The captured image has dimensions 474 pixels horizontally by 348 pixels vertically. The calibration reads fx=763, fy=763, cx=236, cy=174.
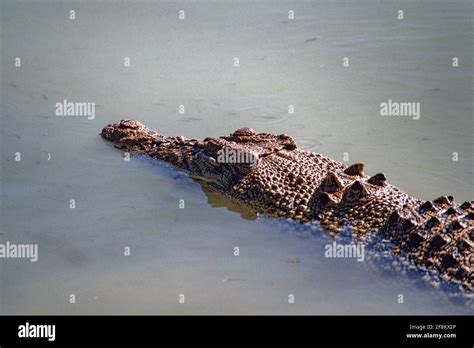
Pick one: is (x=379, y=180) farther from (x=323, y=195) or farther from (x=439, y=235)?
(x=439, y=235)

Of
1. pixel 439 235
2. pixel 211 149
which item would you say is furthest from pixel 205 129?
pixel 439 235

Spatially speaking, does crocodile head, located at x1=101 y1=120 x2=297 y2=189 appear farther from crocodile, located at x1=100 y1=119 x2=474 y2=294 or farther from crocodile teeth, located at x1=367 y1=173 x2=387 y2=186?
crocodile teeth, located at x1=367 y1=173 x2=387 y2=186

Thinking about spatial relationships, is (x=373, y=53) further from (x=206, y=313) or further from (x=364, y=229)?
(x=206, y=313)

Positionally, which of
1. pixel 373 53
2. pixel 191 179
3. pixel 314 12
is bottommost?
pixel 191 179

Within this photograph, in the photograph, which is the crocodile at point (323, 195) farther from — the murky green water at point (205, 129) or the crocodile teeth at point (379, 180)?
the murky green water at point (205, 129)

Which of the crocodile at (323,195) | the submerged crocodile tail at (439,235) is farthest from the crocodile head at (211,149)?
the submerged crocodile tail at (439,235)

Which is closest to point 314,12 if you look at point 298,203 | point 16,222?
point 298,203
